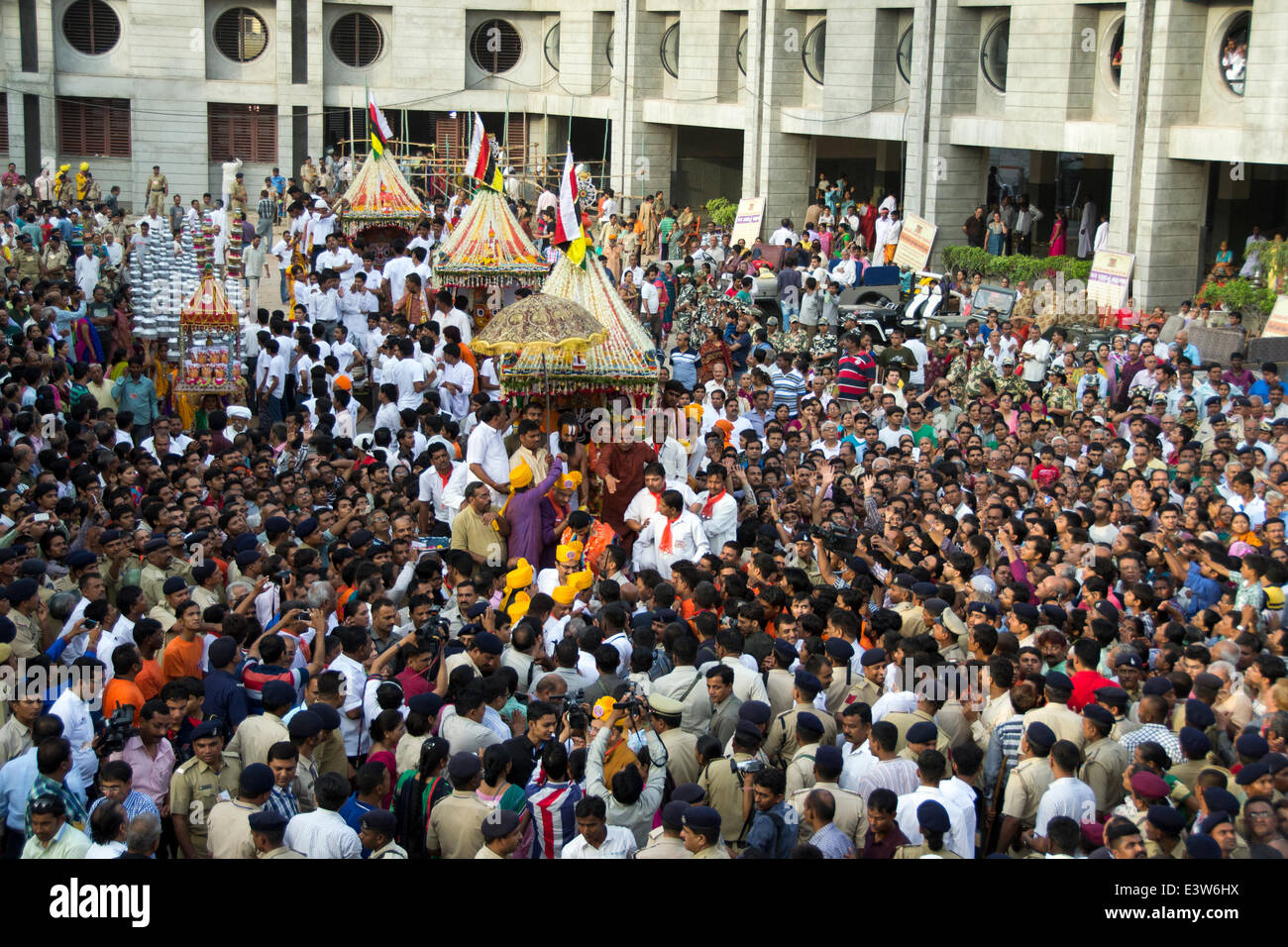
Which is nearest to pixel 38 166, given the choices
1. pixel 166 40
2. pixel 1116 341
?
pixel 166 40

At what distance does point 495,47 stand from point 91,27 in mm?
9635

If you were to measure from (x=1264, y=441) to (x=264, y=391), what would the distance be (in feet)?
31.6

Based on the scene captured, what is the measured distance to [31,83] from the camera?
109 feet

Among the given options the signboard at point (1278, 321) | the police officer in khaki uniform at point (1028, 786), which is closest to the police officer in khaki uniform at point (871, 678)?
the police officer in khaki uniform at point (1028, 786)

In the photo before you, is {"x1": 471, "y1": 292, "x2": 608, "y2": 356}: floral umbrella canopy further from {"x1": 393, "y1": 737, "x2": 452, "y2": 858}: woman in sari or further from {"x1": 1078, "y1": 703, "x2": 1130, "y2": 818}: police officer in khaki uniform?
{"x1": 1078, "y1": 703, "x2": 1130, "y2": 818}: police officer in khaki uniform

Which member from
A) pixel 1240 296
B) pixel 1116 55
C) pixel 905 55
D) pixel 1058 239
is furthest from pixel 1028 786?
pixel 905 55

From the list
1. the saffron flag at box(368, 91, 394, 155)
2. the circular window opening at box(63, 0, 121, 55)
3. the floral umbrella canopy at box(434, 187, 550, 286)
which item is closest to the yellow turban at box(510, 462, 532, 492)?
the floral umbrella canopy at box(434, 187, 550, 286)

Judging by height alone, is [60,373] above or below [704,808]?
above

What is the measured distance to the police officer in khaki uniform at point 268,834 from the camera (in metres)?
5.91

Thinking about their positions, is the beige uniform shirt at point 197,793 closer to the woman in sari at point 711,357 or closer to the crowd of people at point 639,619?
the crowd of people at point 639,619
